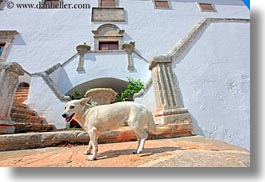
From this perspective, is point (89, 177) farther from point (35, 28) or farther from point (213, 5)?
point (213, 5)

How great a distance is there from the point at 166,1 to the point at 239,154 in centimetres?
620

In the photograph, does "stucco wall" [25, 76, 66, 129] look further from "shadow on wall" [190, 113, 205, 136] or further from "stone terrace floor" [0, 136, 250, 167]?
"shadow on wall" [190, 113, 205, 136]

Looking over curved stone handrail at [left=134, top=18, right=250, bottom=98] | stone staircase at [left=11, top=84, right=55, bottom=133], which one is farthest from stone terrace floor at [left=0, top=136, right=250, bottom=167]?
curved stone handrail at [left=134, top=18, right=250, bottom=98]

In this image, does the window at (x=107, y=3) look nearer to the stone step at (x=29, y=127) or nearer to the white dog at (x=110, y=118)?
the stone step at (x=29, y=127)

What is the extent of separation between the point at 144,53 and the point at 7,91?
3.82 m

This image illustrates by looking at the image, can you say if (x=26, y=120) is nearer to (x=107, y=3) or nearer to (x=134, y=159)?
(x=134, y=159)

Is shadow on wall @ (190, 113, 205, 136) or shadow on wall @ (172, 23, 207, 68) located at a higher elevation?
shadow on wall @ (172, 23, 207, 68)

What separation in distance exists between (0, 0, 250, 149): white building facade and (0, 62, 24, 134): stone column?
0.95 metres

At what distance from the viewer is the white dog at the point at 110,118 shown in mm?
1362

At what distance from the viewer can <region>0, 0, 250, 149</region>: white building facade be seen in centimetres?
243

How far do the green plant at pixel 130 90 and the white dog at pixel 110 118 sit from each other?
258 centimetres

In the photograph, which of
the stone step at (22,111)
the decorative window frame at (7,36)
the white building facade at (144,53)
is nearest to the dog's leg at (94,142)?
the white building facade at (144,53)

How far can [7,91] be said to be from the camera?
237cm

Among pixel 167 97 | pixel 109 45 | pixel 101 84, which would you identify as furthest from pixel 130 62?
pixel 167 97
